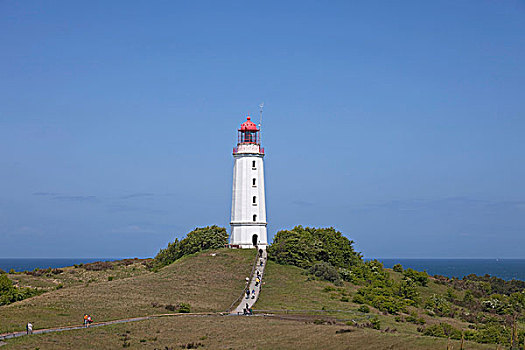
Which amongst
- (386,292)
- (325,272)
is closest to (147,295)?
(325,272)

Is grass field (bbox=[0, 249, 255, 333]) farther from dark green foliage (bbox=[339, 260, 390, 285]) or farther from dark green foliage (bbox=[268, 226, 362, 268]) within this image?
dark green foliage (bbox=[339, 260, 390, 285])

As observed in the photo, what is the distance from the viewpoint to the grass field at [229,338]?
123ft

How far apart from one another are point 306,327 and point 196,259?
120ft

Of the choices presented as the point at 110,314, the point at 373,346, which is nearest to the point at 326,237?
the point at 110,314

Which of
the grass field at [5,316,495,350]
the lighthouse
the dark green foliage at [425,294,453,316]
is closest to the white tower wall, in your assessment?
the lighthouse

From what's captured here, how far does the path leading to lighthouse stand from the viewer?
55.2m

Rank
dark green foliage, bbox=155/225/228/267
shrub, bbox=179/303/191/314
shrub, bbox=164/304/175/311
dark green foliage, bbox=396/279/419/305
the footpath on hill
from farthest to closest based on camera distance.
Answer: dark green foliage, bbox=155/225/228/267 < dark green foliage, bbox=396/279/419/305 < shrub, bbox=164/304/175/311 < shrub, bbox=179/303/191/314 < the footpath on hill

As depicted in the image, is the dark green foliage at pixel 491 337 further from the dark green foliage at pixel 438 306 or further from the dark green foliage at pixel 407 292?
the dark green foliage at pixel 407 292

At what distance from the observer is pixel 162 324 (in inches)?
1810

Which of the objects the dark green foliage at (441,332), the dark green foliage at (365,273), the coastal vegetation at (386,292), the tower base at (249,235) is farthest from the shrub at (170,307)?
the dark green foliage at (365,273)

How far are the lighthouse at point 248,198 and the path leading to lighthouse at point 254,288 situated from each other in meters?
2.80

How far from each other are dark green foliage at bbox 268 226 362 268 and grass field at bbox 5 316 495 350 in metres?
30.4

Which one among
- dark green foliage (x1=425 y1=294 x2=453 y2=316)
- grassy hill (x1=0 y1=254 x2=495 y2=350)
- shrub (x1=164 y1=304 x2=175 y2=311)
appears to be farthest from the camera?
dark green foliage (x1=425 y1=294 x2=453 y2=316)

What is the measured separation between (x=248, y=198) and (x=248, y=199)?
5.6 inches
